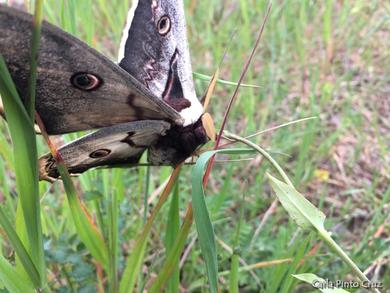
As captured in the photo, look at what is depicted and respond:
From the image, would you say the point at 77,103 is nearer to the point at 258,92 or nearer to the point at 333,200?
the point at 333,200

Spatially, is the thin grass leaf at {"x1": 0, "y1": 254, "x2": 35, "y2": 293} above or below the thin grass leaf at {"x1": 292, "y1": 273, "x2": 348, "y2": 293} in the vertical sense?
above

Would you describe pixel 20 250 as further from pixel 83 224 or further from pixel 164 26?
pixel 164 26

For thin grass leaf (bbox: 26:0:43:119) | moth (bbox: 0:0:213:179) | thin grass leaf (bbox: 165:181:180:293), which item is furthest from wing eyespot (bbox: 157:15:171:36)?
thin grass leaf (bbox: 26:0:43:119)

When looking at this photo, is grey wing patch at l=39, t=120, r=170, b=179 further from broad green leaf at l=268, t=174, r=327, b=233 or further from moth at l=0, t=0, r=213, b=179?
broad green leaf at l=268, t=174, r=327, b=233

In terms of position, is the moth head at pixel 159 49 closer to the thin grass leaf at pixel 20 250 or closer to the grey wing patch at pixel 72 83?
the grey wing patch at pixel 72 83

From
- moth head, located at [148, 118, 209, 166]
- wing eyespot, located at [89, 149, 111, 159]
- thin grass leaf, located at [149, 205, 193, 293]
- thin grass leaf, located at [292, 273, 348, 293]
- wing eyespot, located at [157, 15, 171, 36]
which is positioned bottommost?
thin grass leaf, located at [292, 273, 348, 293]

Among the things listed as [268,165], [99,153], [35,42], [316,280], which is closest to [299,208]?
[316,280]

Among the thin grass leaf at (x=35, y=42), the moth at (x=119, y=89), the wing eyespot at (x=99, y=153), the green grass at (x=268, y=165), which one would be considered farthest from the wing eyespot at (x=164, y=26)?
the thin grass leaf at (x=35, y=42)
